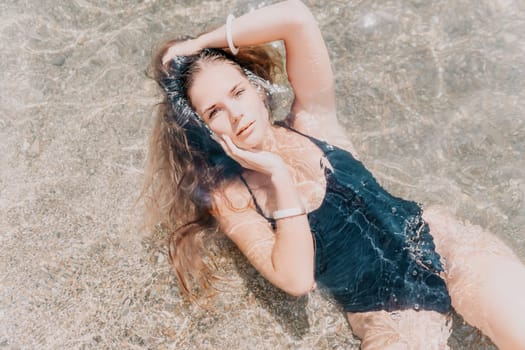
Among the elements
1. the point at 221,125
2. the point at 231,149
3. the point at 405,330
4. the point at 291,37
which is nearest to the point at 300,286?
the point at 405,330

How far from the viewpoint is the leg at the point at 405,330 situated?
9.13ft

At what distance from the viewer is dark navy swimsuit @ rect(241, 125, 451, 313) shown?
2.82 m

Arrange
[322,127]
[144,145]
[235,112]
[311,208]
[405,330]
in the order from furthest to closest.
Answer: [144,145] → [322,127] → [311,208] → [405,330] → [235,112]

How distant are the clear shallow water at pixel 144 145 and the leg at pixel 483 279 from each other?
0.97ft

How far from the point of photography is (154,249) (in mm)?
3375

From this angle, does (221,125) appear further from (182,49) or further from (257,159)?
(182,49)

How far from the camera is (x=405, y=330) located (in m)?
2.81

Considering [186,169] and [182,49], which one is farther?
[186,169]

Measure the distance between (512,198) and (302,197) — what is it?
1.38 m

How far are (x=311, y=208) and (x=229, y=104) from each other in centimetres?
68

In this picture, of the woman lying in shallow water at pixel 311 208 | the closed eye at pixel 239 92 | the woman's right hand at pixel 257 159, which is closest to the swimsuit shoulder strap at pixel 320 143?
the woman lying in shallow water at pixel 311 208

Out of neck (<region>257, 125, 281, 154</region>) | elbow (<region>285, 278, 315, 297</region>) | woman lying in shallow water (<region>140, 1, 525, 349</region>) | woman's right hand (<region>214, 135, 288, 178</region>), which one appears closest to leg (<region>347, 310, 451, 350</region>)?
woman lying in shallow water (<region>140, 1, 525, 349</region>)

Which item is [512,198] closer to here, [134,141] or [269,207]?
[269,207]

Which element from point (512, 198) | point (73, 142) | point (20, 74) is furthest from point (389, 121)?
point (20, 74)
